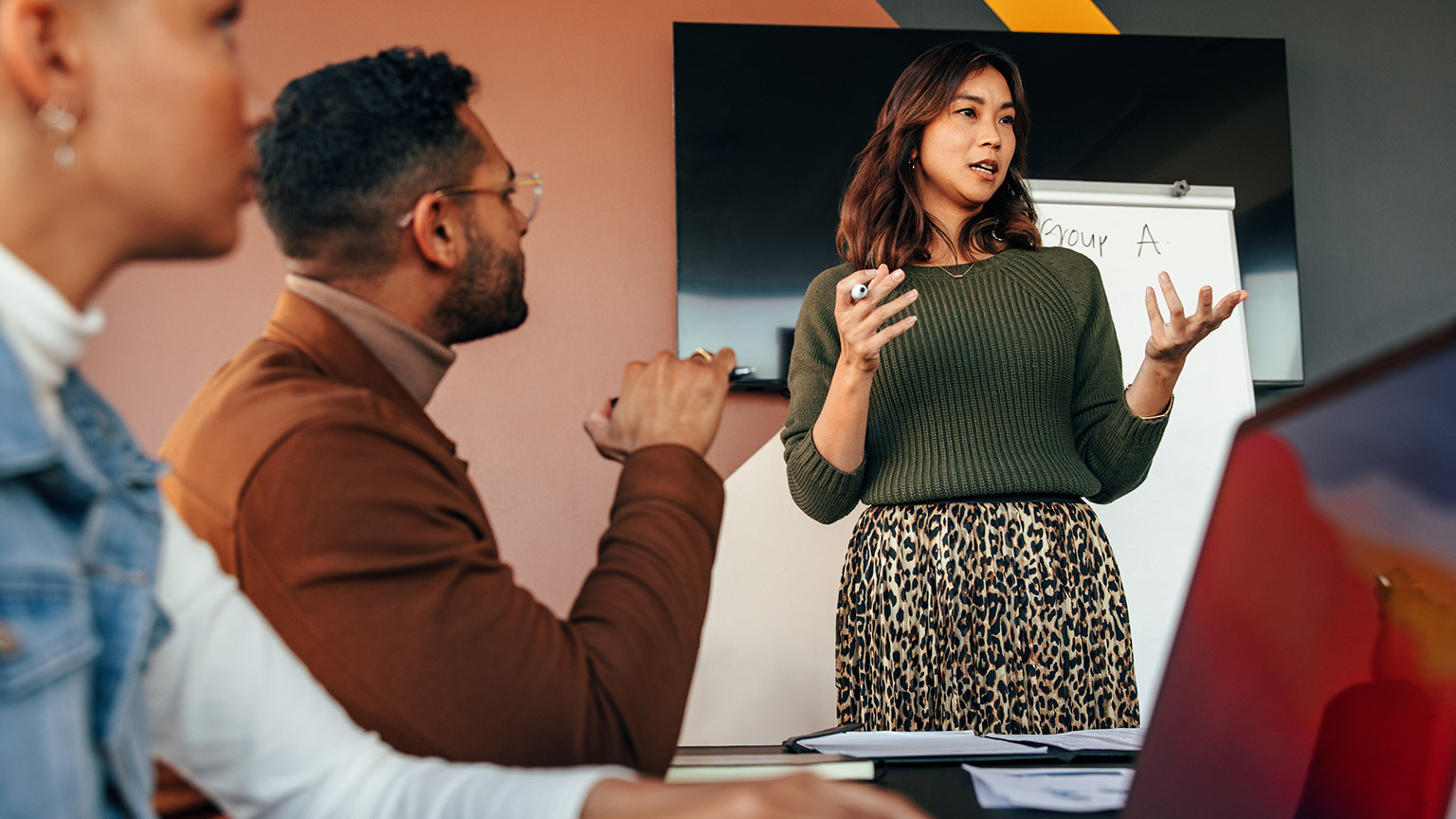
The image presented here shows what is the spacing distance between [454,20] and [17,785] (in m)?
2.57

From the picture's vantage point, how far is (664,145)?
2.73 meters

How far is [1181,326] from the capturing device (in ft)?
5.20

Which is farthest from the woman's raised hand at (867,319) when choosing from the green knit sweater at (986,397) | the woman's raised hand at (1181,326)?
the woman's raised hand at (1181,326)

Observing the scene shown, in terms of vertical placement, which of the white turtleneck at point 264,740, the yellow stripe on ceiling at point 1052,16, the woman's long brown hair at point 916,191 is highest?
the yellow stripe on ceiling at point 1052,16

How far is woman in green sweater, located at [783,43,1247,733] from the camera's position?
5.12 ft

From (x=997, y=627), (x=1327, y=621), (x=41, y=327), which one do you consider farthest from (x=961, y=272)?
(x=41, y=327)

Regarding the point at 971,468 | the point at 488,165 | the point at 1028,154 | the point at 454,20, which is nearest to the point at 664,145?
the point at 454,20

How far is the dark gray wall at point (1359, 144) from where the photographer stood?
2834 millimetres

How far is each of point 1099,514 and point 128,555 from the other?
2.29m

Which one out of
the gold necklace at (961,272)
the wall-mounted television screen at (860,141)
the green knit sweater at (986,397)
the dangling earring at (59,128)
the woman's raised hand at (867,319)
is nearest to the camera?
the dangling earring at (59,128)

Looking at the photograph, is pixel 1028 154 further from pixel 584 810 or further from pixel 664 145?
pixel 584 810

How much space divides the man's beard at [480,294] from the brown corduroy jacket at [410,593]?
208 mm

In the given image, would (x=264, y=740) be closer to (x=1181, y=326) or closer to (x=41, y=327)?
(x=41, y=327)

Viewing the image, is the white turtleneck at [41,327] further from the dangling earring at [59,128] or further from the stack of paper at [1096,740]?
the stack of paper at [1096,740]
